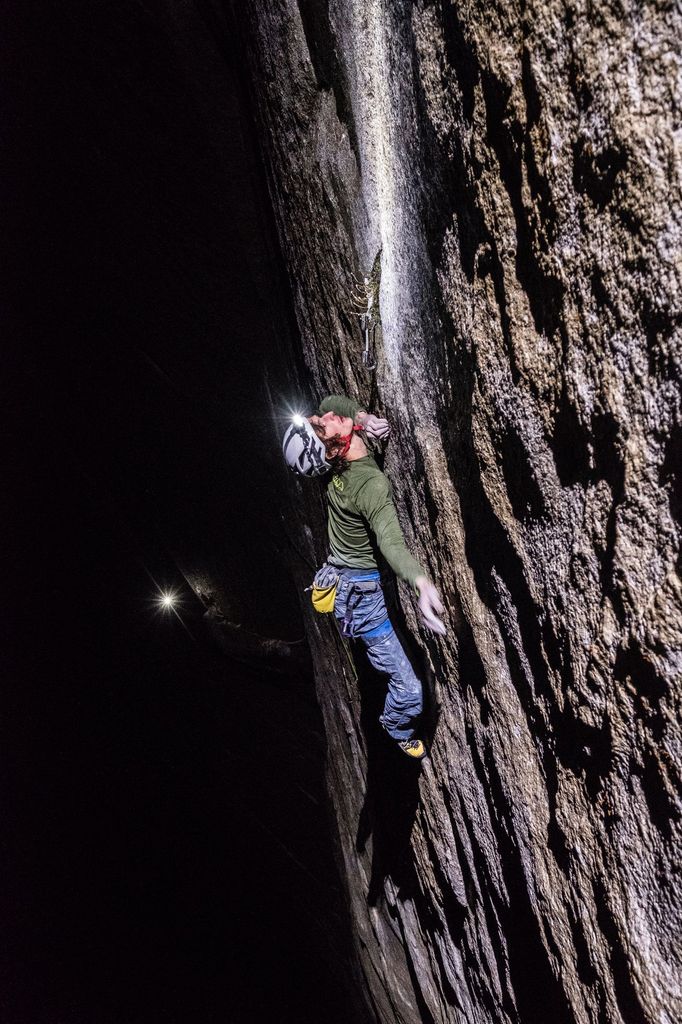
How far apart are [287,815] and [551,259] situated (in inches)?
323

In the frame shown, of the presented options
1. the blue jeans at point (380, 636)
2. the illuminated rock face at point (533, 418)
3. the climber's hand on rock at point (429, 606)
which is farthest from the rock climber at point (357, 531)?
the climber's hand on rock at point (429, 606)

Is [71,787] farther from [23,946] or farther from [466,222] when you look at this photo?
[466,222]

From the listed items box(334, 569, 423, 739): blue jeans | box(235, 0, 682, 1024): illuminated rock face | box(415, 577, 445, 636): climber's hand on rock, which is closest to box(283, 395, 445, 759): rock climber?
box(334, 569, 423, 739): blue jeans

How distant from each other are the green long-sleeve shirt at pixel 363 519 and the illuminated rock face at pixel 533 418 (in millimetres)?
169

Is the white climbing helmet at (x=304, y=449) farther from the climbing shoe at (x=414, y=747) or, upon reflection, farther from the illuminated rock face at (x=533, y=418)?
the climbing shoe at (x=414, y=747)

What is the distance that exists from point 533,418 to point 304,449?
3.27 feet

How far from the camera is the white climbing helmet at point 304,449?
86.5 inches

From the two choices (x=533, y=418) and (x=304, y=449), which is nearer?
(x=533, y=418)

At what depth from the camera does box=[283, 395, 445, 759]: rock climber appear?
7.26 ft

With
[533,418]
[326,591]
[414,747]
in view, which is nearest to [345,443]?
[326,591]

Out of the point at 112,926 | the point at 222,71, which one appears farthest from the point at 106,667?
the point at 222,71

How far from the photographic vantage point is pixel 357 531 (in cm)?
249

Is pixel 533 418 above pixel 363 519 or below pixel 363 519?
below

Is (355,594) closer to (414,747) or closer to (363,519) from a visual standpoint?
(363,519)
